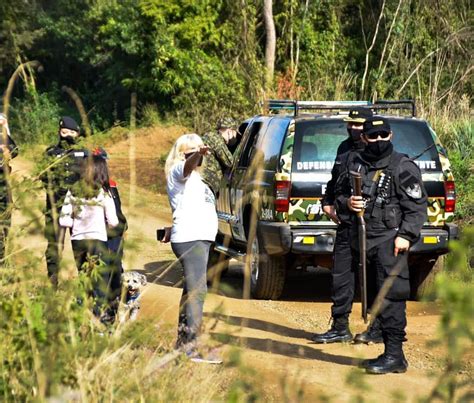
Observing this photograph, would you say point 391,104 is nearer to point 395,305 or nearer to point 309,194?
point 309,194

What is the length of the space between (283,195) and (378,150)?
247 cm

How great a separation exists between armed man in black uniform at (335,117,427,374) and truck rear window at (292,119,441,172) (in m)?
2.36

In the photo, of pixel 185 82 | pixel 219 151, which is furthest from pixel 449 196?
pixel 185 82

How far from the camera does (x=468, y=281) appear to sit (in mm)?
3986

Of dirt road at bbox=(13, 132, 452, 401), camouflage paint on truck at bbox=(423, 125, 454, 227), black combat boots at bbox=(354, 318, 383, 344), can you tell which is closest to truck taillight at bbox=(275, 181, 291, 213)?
dirt road at bbox=(13, 132, 452, 401)

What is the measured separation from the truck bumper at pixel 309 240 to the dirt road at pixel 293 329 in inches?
22.8

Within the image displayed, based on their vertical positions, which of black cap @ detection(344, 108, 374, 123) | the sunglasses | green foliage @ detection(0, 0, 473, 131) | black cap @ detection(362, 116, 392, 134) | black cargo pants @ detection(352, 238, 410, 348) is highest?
black cap @ detection(362, 116, 392, 134)

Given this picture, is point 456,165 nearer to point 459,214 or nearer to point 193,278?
point 459,214

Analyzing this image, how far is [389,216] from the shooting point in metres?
8.64

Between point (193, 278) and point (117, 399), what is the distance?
3.40 meters

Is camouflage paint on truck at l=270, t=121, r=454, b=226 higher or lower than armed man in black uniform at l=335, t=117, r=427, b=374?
lower

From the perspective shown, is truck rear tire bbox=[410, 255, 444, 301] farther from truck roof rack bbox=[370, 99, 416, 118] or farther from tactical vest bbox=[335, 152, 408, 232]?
tactical vest bbox=[335, 152, 408, 232]

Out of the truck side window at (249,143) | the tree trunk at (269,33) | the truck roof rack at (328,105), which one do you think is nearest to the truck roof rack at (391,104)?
the truck roof rack at (328,105)

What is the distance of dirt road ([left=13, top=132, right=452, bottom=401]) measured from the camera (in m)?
6.37
